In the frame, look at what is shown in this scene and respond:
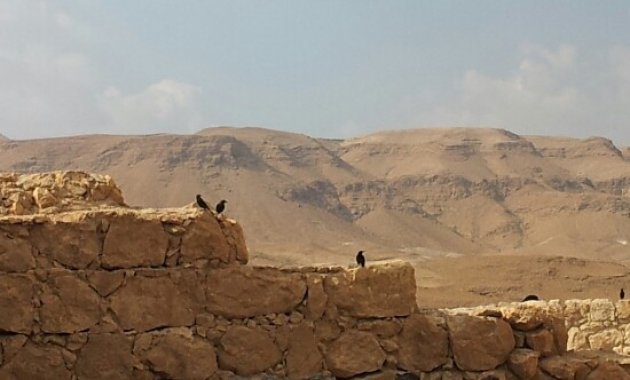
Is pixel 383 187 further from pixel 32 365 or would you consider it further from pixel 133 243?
pixel 32 365

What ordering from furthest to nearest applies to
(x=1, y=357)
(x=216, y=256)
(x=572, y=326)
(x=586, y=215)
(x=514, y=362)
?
(x=586, y=215)
(x=572, y=326)
(x=514, y=362)
(x=216, y=256)
(x=1, y=357)

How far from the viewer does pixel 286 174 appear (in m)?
81.4

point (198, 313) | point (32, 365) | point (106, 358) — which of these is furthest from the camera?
point (198, 313)

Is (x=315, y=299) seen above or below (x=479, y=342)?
above

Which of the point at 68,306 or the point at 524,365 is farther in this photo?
the point at 524,365

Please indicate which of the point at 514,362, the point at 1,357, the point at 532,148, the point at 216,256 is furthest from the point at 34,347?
the point at 532,148

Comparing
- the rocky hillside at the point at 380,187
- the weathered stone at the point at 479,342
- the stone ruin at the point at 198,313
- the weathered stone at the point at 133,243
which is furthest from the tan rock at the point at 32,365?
the rocky hillside at the point at 380,187

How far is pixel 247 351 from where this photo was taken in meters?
5.28

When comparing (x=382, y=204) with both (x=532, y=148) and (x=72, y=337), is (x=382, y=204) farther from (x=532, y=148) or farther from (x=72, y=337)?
(x=72, y=337)

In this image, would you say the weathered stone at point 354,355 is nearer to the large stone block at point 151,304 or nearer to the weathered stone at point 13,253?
the large stone block at point 151,304

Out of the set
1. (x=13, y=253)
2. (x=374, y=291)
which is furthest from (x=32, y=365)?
(x=374, y=291)

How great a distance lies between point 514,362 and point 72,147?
3176 inches

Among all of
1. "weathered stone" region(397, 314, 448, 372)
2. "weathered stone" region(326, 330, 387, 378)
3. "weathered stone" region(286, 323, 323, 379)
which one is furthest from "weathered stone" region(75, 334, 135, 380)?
"weathered stone" region(397, 314, 448, 372)

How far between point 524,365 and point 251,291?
6.58 feet
